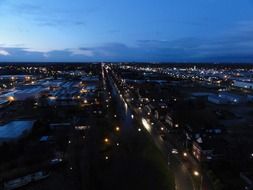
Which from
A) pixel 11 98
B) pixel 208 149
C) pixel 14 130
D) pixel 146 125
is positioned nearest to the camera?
pixel 208 149

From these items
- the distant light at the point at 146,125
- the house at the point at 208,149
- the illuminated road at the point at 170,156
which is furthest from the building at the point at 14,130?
the house at the point at 208,149

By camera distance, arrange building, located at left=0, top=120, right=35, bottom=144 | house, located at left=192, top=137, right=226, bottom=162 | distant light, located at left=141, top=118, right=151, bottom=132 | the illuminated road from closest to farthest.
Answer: the illuminated road
house, located at left=192, top=137, right=226, bottom=162
building, located at left=0, top=120, right=35, bottom=144
distant light, located at left=141, top=118, right=151, bottom=132

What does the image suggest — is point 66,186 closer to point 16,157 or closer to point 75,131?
point 16,157

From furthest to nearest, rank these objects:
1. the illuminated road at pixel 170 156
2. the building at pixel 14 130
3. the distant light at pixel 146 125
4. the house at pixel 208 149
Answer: the distant light at pixel 146 125 → the building at pixel 14 130 → the house at pixel 208 149 → the illuminated road at pixel 170 156

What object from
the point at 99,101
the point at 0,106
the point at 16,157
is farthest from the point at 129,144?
the point at 0,106

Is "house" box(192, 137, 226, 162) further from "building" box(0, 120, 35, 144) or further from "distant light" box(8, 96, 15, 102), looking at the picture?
"distant light" box(8, 96, 15, 102)

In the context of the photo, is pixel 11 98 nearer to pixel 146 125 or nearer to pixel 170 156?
pixel 146 125

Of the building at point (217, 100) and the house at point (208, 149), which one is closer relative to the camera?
the house at point (208, 149)

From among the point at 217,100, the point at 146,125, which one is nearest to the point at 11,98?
the point at 146,125

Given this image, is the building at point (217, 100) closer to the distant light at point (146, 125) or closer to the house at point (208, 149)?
the distant light at point (146, 125)

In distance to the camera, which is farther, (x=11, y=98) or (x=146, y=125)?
(x=11, y=98)

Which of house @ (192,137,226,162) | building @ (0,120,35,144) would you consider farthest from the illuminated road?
building @ (0,120,35,144)
